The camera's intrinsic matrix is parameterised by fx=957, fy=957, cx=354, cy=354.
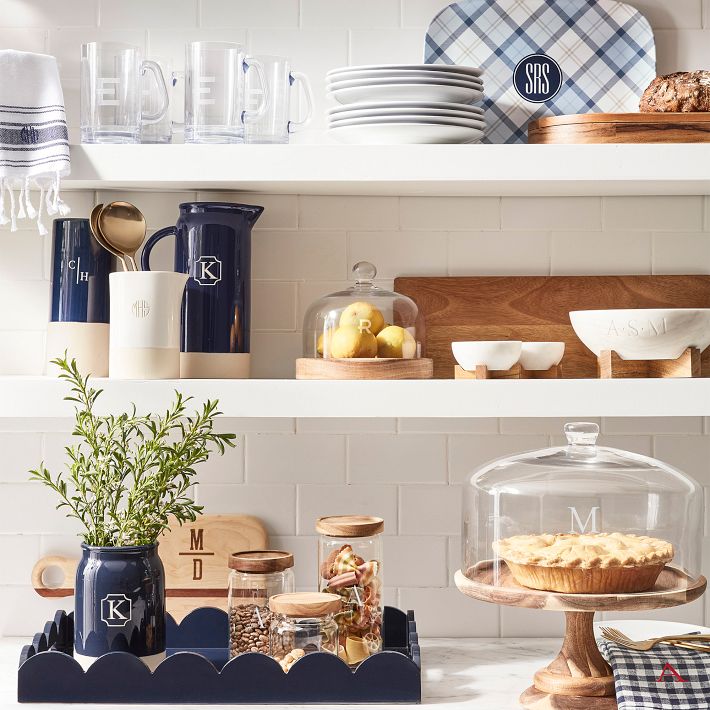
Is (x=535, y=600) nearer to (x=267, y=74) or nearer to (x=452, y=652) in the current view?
(x=452, y=652)

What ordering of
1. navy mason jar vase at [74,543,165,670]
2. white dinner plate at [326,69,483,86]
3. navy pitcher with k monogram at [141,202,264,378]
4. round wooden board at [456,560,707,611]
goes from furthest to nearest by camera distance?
navy pitcher with k monogram at [141,202,264,378]
white dinner plate at [326,69,483,86]
navy mason jar vase at [74,543,165,670]
round wooden board at [456,560,707,611]

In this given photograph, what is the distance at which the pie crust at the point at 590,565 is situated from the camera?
1.35 m

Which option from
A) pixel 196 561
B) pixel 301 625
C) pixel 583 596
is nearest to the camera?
pixel 583 596

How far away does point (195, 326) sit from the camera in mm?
1653

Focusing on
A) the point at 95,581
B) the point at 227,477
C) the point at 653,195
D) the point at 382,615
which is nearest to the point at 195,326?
the point at 227,477

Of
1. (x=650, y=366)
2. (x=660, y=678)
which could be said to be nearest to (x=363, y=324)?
(x=650, y=366)

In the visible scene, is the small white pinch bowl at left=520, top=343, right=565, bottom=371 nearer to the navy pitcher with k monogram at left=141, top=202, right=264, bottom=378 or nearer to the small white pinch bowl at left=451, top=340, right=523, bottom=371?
the small white pinch bowl at left=451, top=340, right=523, bottom=371

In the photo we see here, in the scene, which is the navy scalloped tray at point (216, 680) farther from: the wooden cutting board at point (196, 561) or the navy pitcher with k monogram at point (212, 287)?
the navy pitcher with k monogram at point (212, 287)

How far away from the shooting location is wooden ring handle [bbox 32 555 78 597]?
179cm

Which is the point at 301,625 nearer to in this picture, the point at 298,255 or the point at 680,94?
the point at 298,255

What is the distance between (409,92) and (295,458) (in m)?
0.71

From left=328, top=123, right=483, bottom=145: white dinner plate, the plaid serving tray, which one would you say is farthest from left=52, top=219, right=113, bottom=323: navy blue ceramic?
the plaid serving tray

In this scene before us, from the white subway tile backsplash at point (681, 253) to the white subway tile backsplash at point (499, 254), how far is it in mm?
212

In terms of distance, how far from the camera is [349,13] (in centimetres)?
182
